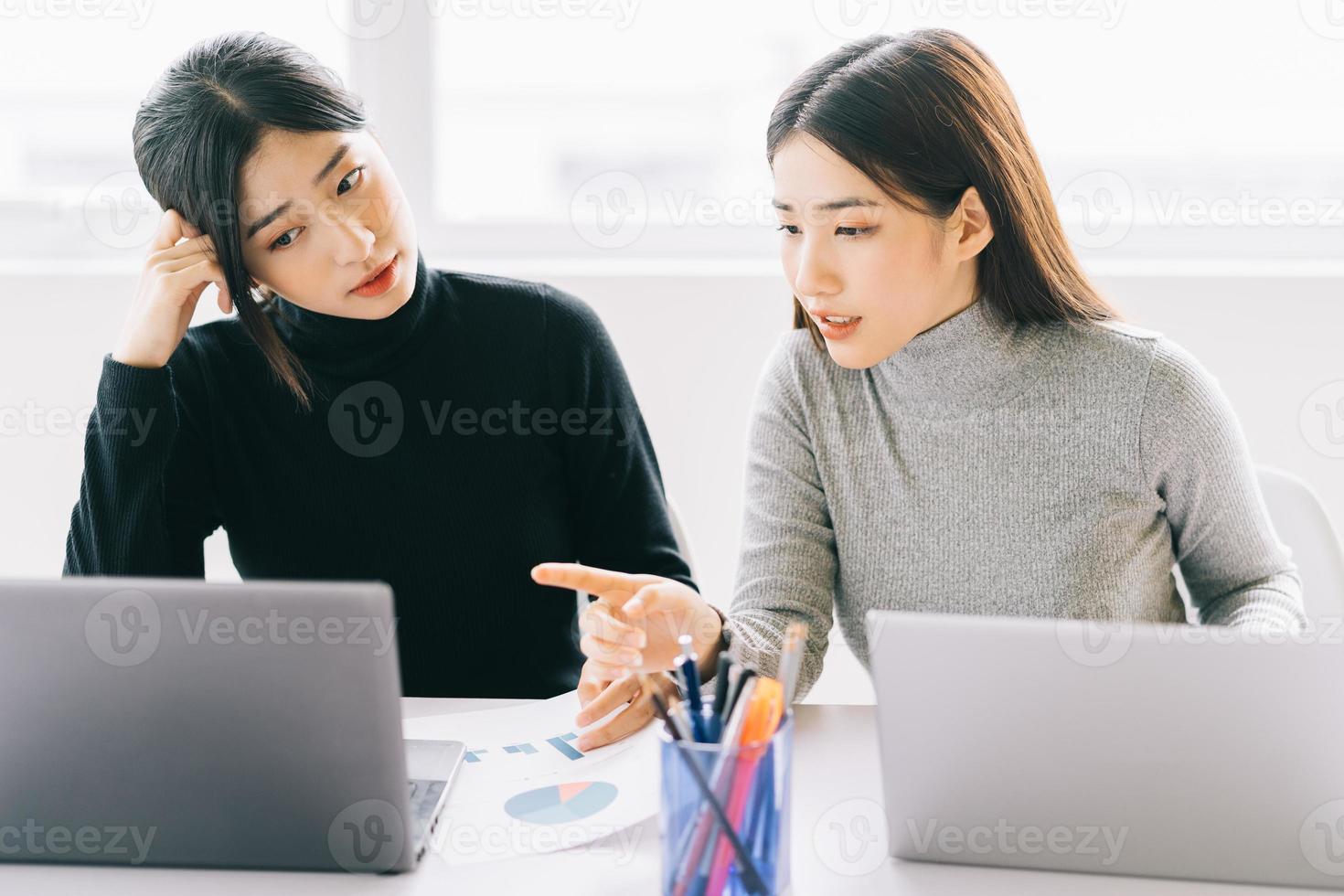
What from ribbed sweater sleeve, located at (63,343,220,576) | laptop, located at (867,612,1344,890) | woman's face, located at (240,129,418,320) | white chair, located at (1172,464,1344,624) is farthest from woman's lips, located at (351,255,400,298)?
white chair, located at (1172,464,1344,624)

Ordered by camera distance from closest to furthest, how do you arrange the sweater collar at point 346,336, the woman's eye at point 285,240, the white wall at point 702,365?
the woman's eye at point 285,240, the sweater collar at point 346,336, the white wall at point 702,365

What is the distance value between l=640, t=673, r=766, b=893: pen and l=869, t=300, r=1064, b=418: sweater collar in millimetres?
658

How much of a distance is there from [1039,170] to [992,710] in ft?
2.28

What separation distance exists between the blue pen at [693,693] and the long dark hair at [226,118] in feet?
2.53

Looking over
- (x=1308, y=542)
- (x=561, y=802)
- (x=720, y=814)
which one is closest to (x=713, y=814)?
(x=720, y=814)

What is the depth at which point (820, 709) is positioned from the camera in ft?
3.54

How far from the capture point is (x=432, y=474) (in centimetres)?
137

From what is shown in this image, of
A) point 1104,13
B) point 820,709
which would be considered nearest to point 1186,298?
point 1104,13

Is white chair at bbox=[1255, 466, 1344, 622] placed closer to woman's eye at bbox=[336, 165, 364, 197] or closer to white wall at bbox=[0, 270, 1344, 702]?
white wall at bbox=[0, 270, 1344, 702]

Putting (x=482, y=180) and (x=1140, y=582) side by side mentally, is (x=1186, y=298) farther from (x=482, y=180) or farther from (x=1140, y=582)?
(x=482, y=180)

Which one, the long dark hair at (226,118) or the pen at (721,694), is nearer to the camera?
the pen at (721,694)

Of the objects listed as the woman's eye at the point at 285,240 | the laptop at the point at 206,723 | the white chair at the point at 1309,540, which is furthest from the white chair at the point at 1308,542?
the woman's eye at the point at 285,240

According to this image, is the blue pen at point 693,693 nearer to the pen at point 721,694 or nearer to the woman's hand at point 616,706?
the pen at point 721,694

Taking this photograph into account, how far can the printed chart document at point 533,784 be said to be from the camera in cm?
85
